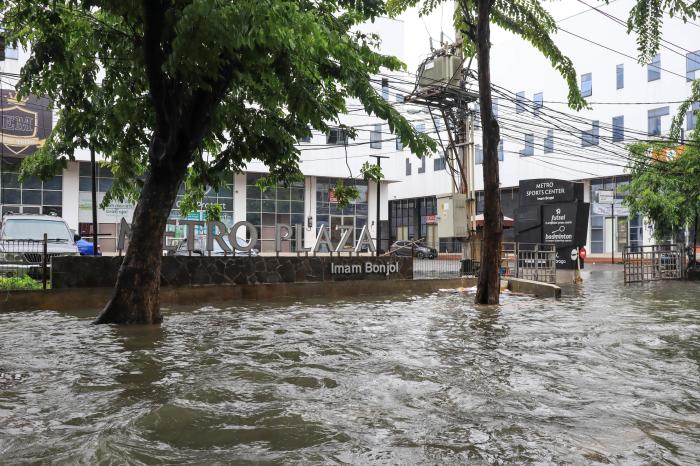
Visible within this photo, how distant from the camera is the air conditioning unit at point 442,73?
66.6 feet

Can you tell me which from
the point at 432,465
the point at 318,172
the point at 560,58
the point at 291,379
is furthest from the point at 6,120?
the point at 432,465

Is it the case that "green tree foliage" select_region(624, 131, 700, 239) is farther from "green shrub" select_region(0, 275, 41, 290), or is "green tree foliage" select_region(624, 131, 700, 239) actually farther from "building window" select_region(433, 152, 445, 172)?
"building window" select_region(433, 152, 445, 172)

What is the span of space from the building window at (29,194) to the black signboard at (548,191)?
27310mm

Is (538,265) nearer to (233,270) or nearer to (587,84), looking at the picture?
(233,270)

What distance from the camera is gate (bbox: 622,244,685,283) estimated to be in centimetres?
2298

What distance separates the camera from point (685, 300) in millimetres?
15352

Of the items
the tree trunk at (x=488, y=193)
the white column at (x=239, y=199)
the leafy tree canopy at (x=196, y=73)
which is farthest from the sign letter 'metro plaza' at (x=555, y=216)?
the white column at (x=239, y=199)

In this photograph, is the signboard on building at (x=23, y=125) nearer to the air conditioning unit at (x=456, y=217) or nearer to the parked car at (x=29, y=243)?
the parked car at (x=29, y=243)

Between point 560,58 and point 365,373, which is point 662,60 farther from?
point 365,373

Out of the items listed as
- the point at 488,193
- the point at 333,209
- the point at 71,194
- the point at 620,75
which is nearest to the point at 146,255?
the point at 488,193

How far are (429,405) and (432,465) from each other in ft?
4.53

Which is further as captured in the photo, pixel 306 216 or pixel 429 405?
pixel 306 216

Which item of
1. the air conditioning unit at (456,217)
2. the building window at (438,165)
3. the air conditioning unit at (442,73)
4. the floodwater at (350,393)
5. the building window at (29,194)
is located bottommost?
the floodwater at (350,393)

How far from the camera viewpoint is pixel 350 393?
17.7 feet
